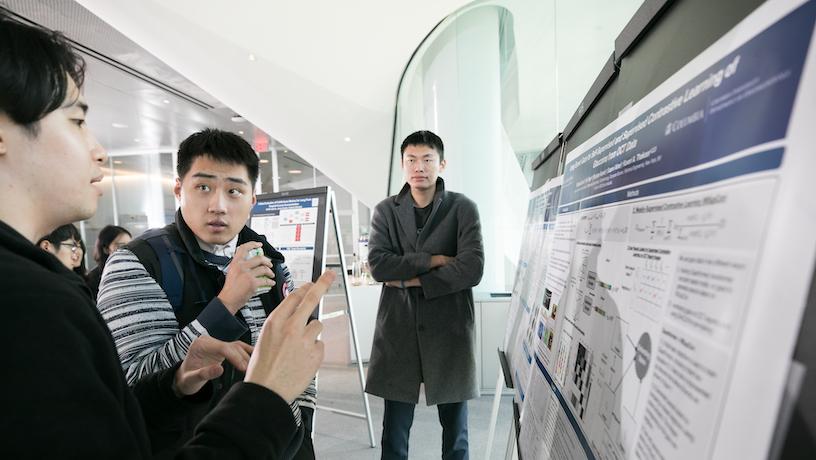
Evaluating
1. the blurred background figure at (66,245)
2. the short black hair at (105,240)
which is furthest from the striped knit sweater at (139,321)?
the short black hair at (105,240)

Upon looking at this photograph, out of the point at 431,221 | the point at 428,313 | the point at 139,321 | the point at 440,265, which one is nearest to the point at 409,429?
the point at 428,313

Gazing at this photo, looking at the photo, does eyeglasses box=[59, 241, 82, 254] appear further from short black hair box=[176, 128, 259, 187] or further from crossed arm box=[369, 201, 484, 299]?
crossed arm box=[369, 201, 484, 299]

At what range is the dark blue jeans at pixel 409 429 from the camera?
1865 millimetres

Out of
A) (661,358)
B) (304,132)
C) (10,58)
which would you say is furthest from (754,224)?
(304,132)

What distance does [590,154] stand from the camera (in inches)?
29.8

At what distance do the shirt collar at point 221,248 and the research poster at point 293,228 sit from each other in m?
1.08

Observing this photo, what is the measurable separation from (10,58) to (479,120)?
3.36 meters

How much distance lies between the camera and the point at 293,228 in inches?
105

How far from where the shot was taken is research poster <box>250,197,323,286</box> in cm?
254

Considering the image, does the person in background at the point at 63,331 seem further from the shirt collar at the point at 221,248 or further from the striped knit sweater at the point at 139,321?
the shirt collar at the point at 221,248

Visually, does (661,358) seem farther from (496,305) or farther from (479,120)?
(479,120)

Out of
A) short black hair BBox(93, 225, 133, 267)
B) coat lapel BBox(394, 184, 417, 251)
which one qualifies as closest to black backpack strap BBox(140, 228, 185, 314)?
coat lapel BBox(394, 184, 417, 251)

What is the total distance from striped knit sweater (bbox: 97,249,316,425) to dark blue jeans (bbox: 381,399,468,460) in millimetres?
1112

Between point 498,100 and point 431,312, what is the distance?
92.8 inches
